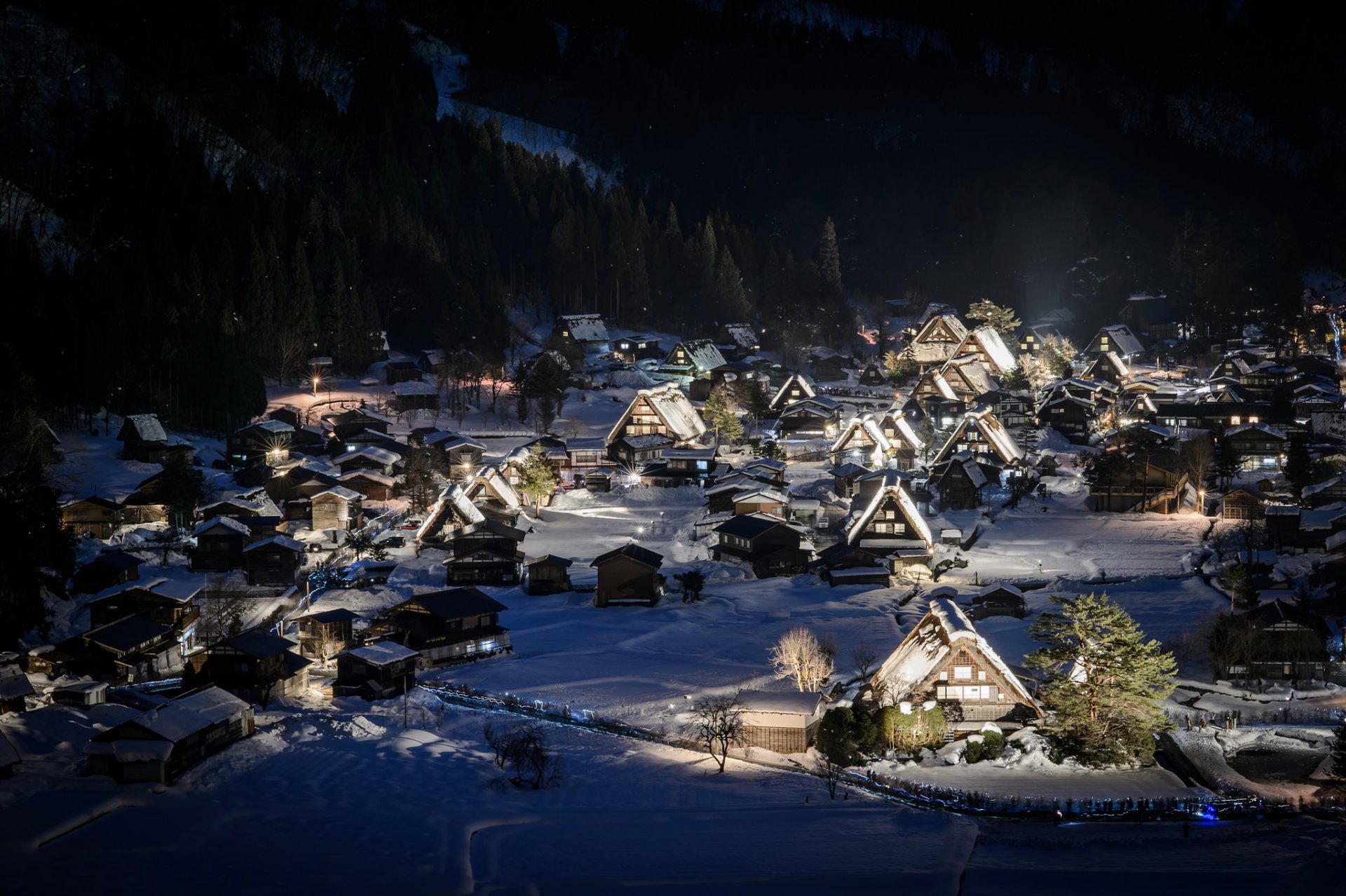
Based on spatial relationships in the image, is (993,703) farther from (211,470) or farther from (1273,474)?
(211,470)

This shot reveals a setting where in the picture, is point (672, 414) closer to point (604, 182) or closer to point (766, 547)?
point (766, 547)

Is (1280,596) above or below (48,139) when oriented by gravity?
below

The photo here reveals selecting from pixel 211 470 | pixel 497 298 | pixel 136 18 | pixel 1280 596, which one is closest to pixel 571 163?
pixel 497 298

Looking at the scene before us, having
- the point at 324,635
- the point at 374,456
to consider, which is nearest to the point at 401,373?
the point at 374,456

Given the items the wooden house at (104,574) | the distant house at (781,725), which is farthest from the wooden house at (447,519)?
the distant house at (781,725)

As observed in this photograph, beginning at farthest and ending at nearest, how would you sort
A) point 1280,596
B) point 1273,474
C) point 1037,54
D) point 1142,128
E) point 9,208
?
point 1037,54, point 1142,128, point 9,208, point 1273,474, point 1280,596

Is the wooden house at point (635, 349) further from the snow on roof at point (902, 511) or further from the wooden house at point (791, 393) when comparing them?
the snow on roof at point (902, 511)

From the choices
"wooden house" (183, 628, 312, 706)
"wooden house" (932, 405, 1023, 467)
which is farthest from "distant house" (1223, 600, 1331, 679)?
"wooden house" (183, 628, 312, 706)
